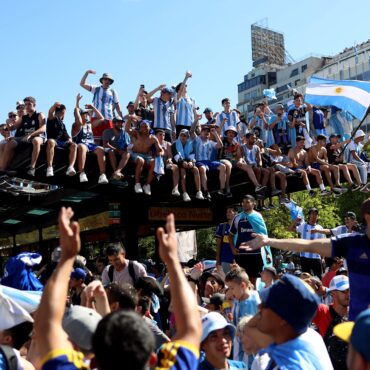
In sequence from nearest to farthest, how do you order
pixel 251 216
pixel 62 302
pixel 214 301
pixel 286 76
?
1. pixel 62 302
2. pixel 214 301
3. pixel 251 216
4. pixel 286 76

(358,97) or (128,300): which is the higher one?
(358,97)

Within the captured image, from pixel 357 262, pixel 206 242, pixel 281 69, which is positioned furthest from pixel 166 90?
pixel 281 69

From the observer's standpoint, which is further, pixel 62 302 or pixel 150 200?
pixel 150 200

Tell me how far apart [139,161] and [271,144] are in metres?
4.87

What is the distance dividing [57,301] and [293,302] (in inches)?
47.2

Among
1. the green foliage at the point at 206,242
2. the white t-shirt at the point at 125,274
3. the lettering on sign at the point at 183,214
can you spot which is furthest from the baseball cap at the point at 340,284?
the green foliage at the point at 206,242

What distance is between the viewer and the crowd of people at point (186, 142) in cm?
1212

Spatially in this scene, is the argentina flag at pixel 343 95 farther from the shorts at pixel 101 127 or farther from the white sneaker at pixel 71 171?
the white sneaker at pixel 71 171

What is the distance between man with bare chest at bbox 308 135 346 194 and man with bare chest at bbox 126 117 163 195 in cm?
437

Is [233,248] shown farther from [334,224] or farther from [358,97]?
[334,224]

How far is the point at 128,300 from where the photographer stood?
448 cm

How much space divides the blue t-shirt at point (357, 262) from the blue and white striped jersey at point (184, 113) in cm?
1024

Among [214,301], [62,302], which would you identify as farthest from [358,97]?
[62,302]

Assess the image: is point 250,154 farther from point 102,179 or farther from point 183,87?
point 102,179
